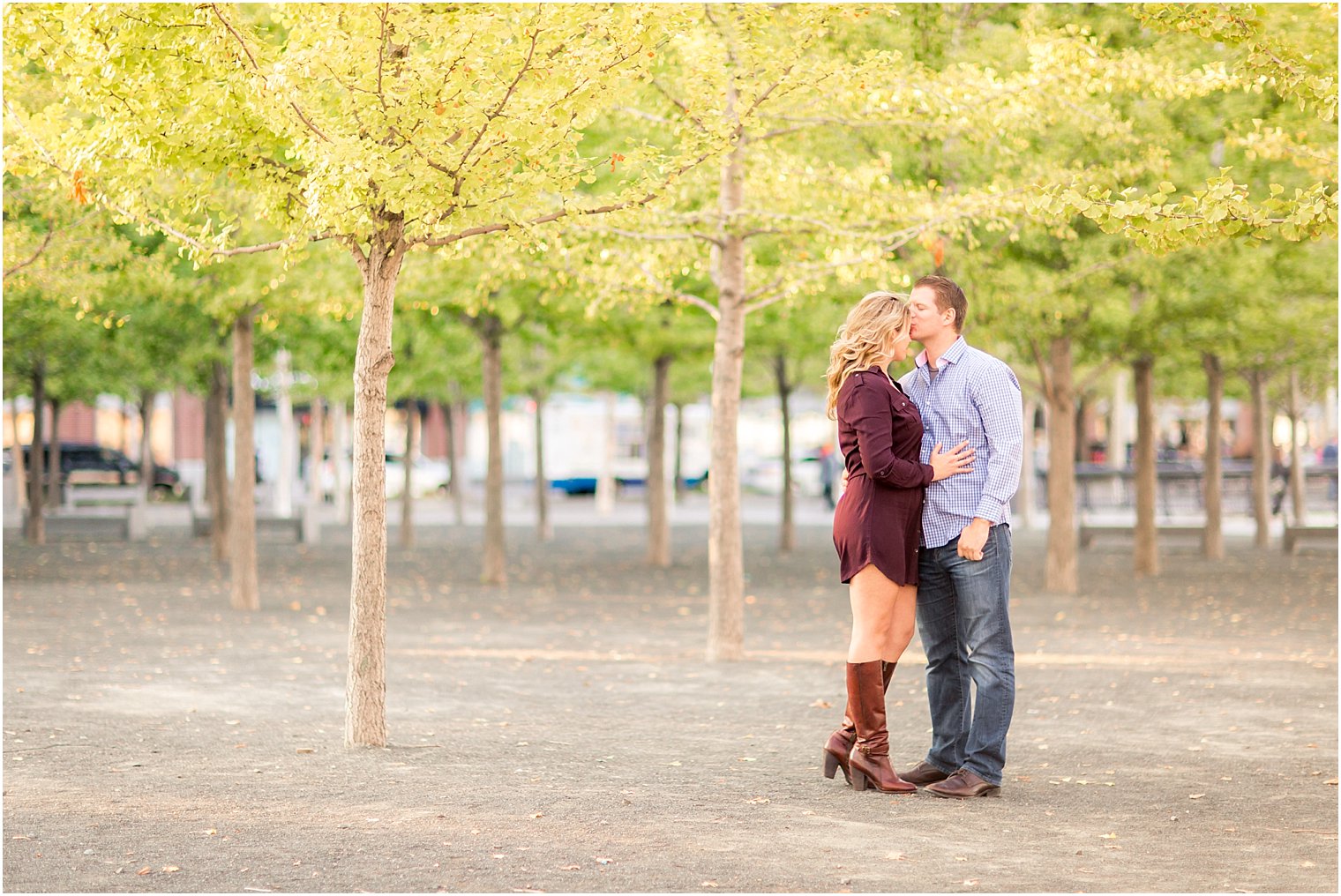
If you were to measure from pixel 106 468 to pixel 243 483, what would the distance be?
27469 mm

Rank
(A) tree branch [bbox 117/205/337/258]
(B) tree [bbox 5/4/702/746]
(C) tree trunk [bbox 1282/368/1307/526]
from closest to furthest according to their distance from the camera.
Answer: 1. (B) tree [bbox 5/4/702/746]
2. (A) tree branch [bbox 117/205/337/258]
3. (C) tree trunk [bbox 1282/368/1307/526]

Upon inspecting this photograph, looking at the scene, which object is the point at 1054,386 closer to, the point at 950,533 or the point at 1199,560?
the point at 1199,560

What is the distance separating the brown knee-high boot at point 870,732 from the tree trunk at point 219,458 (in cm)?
1588

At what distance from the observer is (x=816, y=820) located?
232 inches

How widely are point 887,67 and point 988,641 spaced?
15.2 feet

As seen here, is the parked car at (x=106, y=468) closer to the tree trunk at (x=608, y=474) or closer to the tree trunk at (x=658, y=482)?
the tree trunk at (x=608, y=474)

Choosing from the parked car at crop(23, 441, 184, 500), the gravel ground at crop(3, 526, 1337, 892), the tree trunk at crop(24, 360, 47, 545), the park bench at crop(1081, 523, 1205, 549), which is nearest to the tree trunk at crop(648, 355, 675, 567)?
the park bench at crop(1081, 523, 1205, 549)

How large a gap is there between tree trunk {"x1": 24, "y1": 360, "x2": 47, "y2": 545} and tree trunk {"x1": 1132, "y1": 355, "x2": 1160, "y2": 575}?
1578cm

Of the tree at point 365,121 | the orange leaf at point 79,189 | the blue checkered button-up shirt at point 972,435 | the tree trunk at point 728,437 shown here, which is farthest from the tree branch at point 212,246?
the tree trunk at point 728,437

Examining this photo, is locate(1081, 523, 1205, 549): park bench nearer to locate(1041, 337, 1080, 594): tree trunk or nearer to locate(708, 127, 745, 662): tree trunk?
locate(1041, 337, 1080, 594): tree trunk

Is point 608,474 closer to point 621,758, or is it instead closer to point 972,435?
point 621,758

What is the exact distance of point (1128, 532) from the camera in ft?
75.8

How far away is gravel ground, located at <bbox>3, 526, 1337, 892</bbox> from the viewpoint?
5211mm

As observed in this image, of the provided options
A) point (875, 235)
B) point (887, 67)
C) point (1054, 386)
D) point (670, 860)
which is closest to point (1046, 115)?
point (875, 235)
